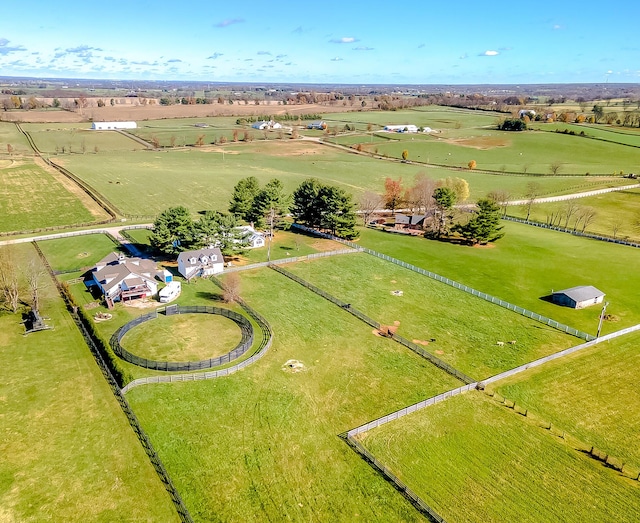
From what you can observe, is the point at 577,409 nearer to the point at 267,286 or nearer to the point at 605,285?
the point at 605,285

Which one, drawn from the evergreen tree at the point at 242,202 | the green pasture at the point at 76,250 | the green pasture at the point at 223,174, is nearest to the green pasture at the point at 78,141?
the green pasture at the point at 223,174

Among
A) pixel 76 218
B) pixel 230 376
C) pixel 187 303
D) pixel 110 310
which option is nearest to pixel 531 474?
pixel 230 376

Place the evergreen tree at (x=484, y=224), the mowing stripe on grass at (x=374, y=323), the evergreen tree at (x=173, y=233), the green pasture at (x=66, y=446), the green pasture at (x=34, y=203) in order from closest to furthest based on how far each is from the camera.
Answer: the green pasture at (x=66, y=446) → the mowing stripe on grass at (x=374, y=323) → the evergreen tree at (x=173, y=233) → the evergreen tree at (x=484, y=224) → the green pasture at (x=34, y=203)

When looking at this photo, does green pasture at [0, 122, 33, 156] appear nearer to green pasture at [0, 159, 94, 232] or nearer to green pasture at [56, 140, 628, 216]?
green pasture at [56, 140, 628, 216]

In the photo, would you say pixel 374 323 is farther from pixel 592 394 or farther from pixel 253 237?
pixel 253 237

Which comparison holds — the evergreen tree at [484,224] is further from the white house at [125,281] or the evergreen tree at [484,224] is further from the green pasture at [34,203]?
the green pasture at [34,203]

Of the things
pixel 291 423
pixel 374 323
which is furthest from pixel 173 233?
pixel 291 423
